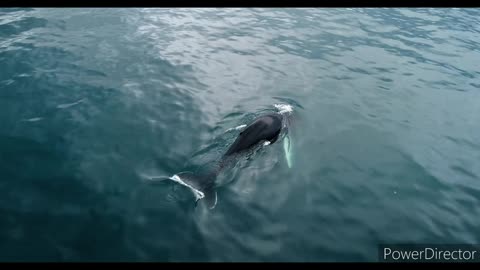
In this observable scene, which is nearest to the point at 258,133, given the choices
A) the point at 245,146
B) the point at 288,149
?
the point at 245,146

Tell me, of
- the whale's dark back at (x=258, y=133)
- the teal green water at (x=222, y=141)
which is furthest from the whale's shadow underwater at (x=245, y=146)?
the teal green water at (x=222, y=141)

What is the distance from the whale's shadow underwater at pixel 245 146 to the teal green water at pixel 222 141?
0.29m

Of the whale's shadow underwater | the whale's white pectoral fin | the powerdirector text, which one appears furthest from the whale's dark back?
the powerdirector text

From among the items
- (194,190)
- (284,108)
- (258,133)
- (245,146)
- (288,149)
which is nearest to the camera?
(194,190)

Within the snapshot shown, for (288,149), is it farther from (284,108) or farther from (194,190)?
(194,190)

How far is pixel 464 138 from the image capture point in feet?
47.3

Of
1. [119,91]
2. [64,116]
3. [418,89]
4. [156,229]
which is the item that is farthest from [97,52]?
[418,89]

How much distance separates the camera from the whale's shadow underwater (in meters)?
10.4

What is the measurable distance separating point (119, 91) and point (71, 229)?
25.8ft

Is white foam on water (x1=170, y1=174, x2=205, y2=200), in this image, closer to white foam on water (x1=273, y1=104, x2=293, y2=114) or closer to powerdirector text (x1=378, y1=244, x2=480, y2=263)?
powerdirector text (x1=378, y1=244, x2=480, y2=263)

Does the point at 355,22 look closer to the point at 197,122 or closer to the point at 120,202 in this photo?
the point at 197,122

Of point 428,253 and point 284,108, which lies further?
point 284,108

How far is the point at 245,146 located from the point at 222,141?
119 centimetres

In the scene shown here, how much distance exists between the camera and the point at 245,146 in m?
12.0
